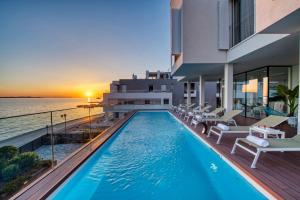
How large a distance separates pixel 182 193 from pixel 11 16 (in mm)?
10704

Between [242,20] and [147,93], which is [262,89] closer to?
[242,20]

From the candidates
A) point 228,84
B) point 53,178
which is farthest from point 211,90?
point 53,178

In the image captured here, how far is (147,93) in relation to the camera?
72.5 feet

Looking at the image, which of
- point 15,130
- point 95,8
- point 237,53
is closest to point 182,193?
point 15,130

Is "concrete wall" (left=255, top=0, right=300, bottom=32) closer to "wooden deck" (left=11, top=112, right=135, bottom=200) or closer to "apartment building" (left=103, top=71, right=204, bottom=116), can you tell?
"wooden deck" (left=11, top=112, right=135, bottom=200)

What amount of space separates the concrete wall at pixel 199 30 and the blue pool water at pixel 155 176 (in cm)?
403

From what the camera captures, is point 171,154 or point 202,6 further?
point 202,6

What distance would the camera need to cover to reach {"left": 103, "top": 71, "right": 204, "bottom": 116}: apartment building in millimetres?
21234

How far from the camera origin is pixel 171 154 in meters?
5.01

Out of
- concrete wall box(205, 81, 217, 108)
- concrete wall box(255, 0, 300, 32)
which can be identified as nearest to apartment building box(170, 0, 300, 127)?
concrete wall box(255, 0, 300, 32)

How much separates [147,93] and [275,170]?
1922 cm

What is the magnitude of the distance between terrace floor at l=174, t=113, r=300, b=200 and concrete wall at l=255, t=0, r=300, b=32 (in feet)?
8.35

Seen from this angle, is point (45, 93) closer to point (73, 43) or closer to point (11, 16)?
point (73, 43)

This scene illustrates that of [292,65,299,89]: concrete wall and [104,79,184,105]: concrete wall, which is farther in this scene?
[104,79,184,105]: concrete wall
